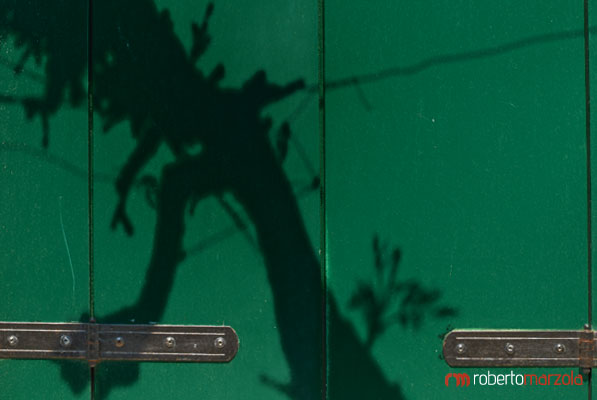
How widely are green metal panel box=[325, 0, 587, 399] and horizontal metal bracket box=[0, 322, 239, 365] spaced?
0.31 meters

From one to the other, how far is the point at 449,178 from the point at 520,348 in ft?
1.53

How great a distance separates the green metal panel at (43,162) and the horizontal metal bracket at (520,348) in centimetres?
98

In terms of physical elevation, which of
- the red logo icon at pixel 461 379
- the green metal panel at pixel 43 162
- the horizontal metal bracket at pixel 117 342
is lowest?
the red logo icon at pixel 461 379

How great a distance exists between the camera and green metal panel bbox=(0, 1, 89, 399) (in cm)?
185

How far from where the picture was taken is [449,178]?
1788 mm

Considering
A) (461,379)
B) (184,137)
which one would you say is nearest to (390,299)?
(461,379)

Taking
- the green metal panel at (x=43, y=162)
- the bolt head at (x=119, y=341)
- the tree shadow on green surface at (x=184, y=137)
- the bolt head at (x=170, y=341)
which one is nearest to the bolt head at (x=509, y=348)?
the tree shadow on green surface at (x=184, y=137)

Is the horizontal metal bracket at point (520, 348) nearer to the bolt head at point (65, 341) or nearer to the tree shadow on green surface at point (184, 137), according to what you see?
the tree shadow on green surface at point (184, 137)

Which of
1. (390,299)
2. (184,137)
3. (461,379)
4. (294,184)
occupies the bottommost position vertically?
(461,379)

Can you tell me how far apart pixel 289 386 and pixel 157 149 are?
0.70 metres

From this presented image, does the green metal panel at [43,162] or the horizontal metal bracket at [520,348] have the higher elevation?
the green metal panel at [43,162]

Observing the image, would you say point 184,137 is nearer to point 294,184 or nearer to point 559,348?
point 294,184

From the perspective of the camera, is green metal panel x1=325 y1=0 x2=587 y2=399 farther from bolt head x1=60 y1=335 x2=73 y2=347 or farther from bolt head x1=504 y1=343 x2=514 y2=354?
bolt head x1=60 y1=335 x2=73 y2=347

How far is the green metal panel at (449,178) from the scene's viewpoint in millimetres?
1771
